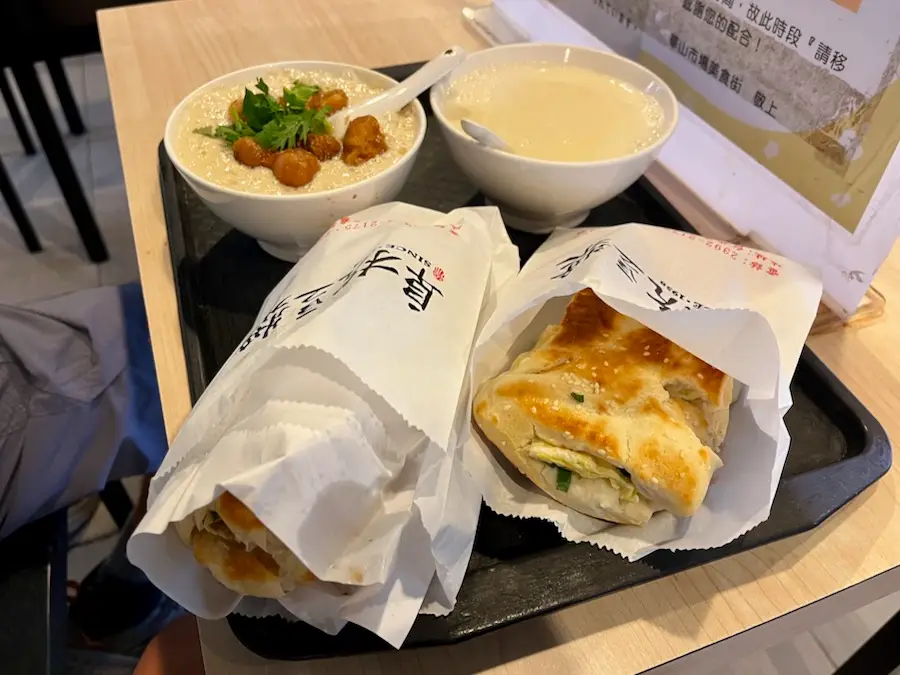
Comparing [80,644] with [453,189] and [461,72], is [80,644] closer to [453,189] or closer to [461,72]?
[453,189]

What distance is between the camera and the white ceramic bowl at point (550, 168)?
72 cm

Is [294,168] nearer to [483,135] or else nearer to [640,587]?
[483,135]

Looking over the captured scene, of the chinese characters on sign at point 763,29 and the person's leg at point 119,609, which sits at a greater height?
the chinese characters on sign at point 763,29

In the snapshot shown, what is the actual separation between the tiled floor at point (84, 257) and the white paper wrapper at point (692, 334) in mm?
827

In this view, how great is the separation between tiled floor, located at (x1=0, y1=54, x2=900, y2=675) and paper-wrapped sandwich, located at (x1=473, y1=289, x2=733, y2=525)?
86cm

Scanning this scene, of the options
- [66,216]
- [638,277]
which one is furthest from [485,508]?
[66,216]

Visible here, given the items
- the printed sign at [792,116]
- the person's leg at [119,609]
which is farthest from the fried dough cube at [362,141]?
the person's leg at [119,609]

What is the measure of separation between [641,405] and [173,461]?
348mm

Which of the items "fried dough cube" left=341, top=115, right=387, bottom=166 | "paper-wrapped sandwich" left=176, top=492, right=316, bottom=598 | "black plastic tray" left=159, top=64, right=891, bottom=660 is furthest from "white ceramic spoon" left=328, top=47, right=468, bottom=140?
"paper-wrapped sandwich" left=176, top=492, right=316, bottom=598

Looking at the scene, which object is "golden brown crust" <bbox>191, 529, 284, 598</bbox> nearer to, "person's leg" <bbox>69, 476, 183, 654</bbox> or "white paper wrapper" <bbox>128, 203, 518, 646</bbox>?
"white paper wrapper" <bbox>128, 203, 518, 646</bbox>

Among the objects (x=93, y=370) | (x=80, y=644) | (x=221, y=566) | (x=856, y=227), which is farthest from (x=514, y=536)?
(x=80, y=644)

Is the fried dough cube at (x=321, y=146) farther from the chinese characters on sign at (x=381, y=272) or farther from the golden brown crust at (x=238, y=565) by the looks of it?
the golden brown crust at (x=238, y=565)

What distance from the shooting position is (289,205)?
27.1 inches

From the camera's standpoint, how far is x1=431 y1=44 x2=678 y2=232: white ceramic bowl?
725 millimetres
